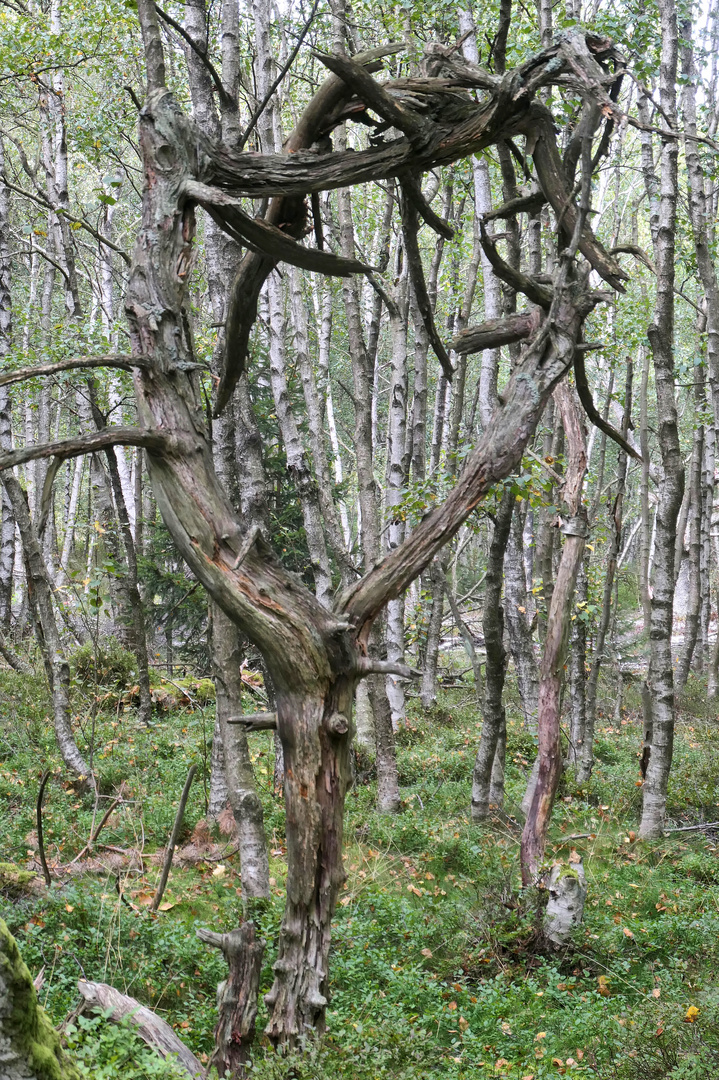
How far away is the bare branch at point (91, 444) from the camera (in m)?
2.41

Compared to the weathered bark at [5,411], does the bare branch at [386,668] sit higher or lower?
lower

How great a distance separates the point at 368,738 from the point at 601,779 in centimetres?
291

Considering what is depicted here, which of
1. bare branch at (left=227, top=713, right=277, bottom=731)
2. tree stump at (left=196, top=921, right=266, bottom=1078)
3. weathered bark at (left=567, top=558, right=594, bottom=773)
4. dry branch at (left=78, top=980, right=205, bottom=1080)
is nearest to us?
bare branch at (left=227, top=713, right=277, bottom=731)

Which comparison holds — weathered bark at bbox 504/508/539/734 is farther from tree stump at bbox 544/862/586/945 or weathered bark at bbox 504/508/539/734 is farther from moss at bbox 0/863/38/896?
moss at bbox 0/863/38/896

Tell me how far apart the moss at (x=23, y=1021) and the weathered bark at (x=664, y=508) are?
20.8ft

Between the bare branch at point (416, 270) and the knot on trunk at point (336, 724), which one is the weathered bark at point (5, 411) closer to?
the bare branch at point (416, 270)

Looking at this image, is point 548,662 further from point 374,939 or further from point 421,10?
point 421,10

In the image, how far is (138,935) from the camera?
16.3ft

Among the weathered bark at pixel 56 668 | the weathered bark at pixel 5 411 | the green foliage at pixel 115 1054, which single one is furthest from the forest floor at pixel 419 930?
the weathered bark at pixel 5 411

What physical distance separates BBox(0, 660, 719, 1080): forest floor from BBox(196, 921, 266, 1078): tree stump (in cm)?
18

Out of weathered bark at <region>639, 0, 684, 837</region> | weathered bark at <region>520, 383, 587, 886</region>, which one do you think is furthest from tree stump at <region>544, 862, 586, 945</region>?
weathered bark at <region>639, 0, 684, 837</region>

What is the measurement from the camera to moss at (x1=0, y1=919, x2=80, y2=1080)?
195 cm

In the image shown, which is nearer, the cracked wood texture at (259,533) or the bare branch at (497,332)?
the cracked wood texture at (259,533)

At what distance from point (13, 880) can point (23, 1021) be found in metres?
3.84
